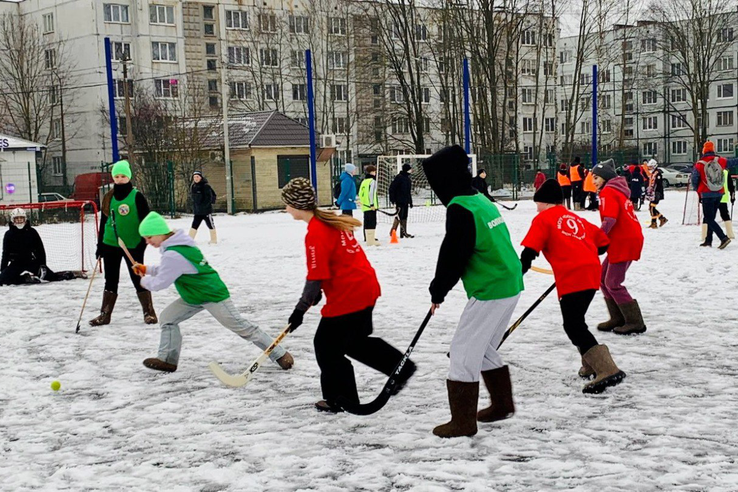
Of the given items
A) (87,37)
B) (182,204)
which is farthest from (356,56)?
(182,204)

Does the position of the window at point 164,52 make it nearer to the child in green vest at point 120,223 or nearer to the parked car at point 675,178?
the parked car at point 675,178

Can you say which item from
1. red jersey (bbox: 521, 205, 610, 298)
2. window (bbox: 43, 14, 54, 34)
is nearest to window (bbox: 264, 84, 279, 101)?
window (bbox: 43, 14, 54, 34)

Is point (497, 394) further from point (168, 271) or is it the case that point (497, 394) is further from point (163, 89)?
point (163, 89)

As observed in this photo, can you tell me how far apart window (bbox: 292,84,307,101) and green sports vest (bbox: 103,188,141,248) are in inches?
2130

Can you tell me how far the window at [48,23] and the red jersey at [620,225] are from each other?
56.1 m

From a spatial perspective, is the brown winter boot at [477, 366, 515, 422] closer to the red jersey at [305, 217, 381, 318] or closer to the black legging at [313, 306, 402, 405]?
the black legging at [313, 306, 402, 405]

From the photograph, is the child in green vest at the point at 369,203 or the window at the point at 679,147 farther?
the window at the point at 679,147

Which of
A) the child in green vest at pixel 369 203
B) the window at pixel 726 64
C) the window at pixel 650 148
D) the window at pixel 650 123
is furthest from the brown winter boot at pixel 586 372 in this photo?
the window at pixel 650 123

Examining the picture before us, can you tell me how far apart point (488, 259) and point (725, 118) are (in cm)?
7540

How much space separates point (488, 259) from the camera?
4.63 meters

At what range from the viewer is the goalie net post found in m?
14.7

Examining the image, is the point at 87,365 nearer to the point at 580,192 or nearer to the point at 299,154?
the point at 580,192

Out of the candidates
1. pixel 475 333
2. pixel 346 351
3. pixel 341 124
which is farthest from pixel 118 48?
pixel 475 333

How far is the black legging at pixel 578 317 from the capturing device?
5691 mm
